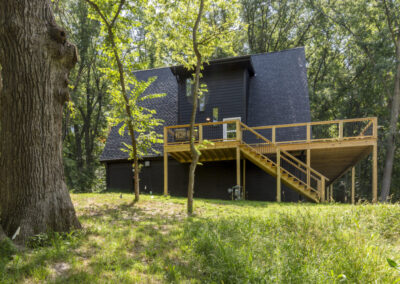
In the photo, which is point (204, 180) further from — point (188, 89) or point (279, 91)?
point (279, 91)

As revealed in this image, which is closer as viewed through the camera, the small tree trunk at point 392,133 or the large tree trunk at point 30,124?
the large tree trunk at point 30,124

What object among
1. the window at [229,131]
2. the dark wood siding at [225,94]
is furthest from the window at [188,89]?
the window at [229,131]

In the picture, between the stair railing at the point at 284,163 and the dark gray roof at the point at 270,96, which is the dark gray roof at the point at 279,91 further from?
the stair railing at the point at 284,163

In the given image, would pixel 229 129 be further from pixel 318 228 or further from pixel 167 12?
pixel 318 228

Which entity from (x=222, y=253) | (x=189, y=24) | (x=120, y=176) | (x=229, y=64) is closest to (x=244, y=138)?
(x=229, y=64)

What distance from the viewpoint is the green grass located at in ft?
10.2

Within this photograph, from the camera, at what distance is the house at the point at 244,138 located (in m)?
12.3

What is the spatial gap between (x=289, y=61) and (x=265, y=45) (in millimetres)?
11562

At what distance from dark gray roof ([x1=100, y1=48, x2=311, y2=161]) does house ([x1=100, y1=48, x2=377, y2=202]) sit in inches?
1.8

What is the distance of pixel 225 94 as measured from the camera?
1498 cm

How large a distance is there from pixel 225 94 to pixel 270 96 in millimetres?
2372

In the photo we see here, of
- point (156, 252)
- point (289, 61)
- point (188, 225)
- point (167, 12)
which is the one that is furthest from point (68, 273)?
point (289, 61)

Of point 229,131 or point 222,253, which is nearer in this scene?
point 222,253

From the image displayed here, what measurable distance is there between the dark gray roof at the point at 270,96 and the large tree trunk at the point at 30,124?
36.3ft
